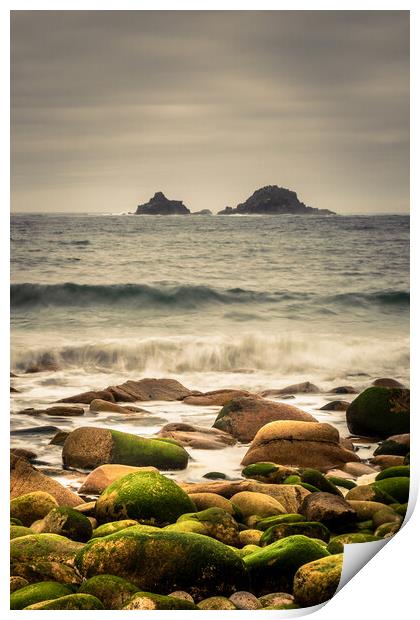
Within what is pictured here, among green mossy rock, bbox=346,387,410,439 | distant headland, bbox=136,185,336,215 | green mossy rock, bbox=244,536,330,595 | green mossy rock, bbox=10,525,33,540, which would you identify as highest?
distant headland, bbox=136,185,336,215

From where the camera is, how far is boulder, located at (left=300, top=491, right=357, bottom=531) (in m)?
4.64

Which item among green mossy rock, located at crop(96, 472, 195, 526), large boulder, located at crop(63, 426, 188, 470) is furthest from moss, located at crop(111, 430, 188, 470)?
green mossy rock, located at crop(96, 472, 195, 526)

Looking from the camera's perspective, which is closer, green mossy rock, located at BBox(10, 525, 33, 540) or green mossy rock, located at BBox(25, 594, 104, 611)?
green mossy rock, located at BBox(25, 594, 104, 611)

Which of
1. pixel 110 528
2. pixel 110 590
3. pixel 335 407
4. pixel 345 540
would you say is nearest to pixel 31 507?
pixel 110 528

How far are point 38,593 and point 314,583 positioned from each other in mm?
1271

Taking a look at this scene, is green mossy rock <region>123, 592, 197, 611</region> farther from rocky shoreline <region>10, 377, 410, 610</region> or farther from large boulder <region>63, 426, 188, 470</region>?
large boulder <region>63, 426, 188, 470</region>

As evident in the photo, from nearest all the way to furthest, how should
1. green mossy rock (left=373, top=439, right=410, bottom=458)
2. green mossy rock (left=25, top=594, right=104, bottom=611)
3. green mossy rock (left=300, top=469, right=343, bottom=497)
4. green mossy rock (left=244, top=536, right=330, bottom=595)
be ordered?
green mossy rock (left=25, top=594, right=104, bottom=611) < green mossy rock (left=244, top=536, right=330, bottom=595) < green mossy rock (left=300, top=469, right=343, bottom=497) < green mossy rock (left=373, top=439, right=410, bottom=458)

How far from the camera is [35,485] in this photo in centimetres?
489

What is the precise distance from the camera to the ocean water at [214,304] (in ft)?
17.3

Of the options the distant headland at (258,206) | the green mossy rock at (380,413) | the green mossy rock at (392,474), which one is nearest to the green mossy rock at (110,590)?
the green mossy rock at (392,474)

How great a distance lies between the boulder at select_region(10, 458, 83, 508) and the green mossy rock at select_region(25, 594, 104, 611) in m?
0.90

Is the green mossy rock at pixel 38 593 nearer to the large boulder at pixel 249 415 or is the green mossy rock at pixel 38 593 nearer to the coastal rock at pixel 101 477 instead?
the coastal rock at pixel 101 477

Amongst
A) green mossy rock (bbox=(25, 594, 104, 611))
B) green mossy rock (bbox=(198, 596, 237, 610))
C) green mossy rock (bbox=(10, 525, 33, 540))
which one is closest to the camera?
green mossy rock (bbox=(25, 594, 104, 611))

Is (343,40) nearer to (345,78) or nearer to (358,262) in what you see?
(345,78)
